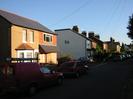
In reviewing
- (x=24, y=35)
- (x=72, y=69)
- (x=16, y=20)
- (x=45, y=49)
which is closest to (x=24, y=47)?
(x=24, y=35)

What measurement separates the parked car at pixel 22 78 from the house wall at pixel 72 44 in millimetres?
52615

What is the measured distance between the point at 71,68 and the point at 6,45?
12.9 m

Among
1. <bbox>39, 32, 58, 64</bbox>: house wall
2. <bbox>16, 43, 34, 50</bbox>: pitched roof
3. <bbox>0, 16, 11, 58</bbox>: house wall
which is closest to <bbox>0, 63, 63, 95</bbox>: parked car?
<bbox>0, 16, 11, 58</bbox>: house wall

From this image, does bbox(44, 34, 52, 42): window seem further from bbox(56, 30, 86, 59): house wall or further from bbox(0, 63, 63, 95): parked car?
bbox(0, 63, 63, 95): parked car

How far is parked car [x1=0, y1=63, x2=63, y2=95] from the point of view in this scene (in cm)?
1480

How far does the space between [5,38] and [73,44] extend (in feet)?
116

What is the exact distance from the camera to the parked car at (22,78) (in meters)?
14.8

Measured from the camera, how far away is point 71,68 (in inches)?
1039

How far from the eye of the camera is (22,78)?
50.4 feet

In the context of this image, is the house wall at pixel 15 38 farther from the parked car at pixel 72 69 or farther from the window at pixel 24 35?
the parked car at pixel 72 69

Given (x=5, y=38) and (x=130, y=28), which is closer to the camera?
(x=5, y=38)

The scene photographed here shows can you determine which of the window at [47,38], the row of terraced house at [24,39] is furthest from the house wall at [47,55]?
the window at [47,38]

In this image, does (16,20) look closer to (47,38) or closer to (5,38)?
(5,38)

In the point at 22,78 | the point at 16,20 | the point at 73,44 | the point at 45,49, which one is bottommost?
the point at 22,78
